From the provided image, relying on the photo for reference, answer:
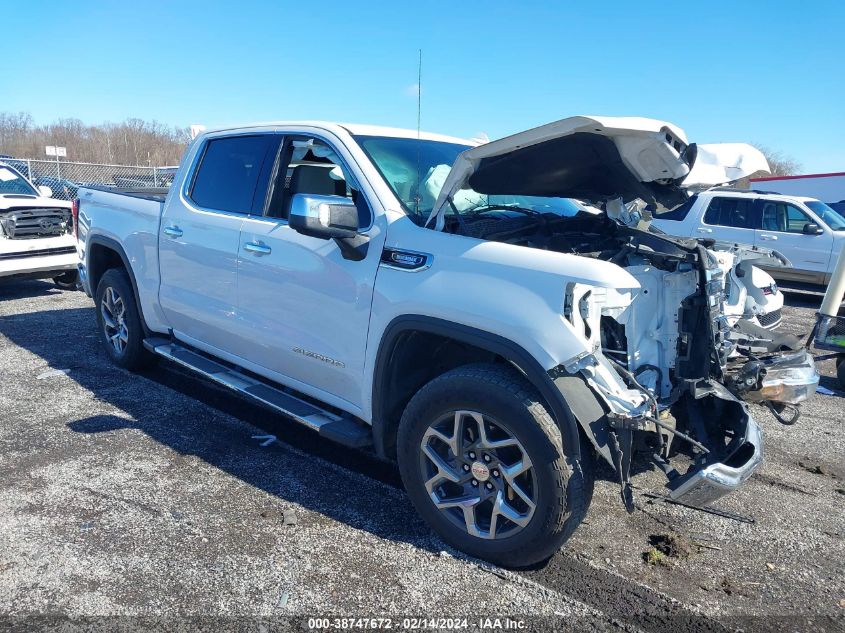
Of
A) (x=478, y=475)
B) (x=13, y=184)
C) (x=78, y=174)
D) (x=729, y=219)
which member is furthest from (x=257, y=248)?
(x=78, y=174)

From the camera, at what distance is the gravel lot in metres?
2.87

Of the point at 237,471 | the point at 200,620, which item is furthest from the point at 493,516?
the point at 237,471

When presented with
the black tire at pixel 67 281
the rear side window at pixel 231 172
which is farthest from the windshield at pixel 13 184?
the rear side window at pixel 231 172

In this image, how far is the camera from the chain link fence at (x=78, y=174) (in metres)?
18.0

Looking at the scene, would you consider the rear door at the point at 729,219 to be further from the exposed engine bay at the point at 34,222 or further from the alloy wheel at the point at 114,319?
the exposed engine bay at the point at 34,222

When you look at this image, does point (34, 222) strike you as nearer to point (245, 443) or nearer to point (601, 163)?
point (245, 443)

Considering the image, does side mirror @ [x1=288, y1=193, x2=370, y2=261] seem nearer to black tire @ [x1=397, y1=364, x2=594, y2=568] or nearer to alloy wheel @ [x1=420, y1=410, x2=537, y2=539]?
black tire @ [x1=397, y1=364, x2=594, y2=568]

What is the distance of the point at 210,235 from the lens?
4559mm

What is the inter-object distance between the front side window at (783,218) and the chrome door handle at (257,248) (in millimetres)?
10797

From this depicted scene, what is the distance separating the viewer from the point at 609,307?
2914 millimetres

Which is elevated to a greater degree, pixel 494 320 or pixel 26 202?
pixel 26 202

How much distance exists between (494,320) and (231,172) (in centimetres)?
260

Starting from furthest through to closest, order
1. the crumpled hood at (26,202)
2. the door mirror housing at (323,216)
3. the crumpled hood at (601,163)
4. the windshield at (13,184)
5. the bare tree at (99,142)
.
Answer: the bare tree at (99,142) → the windshield at (13,184) → the crumpled hood at (26,202) → the door mirror housing at (323,216) → the crumpled hood at (601,163)

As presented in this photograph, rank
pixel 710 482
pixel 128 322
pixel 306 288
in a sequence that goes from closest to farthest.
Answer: pixel 710 482 → pixel 306 288 → pixel 128 322
